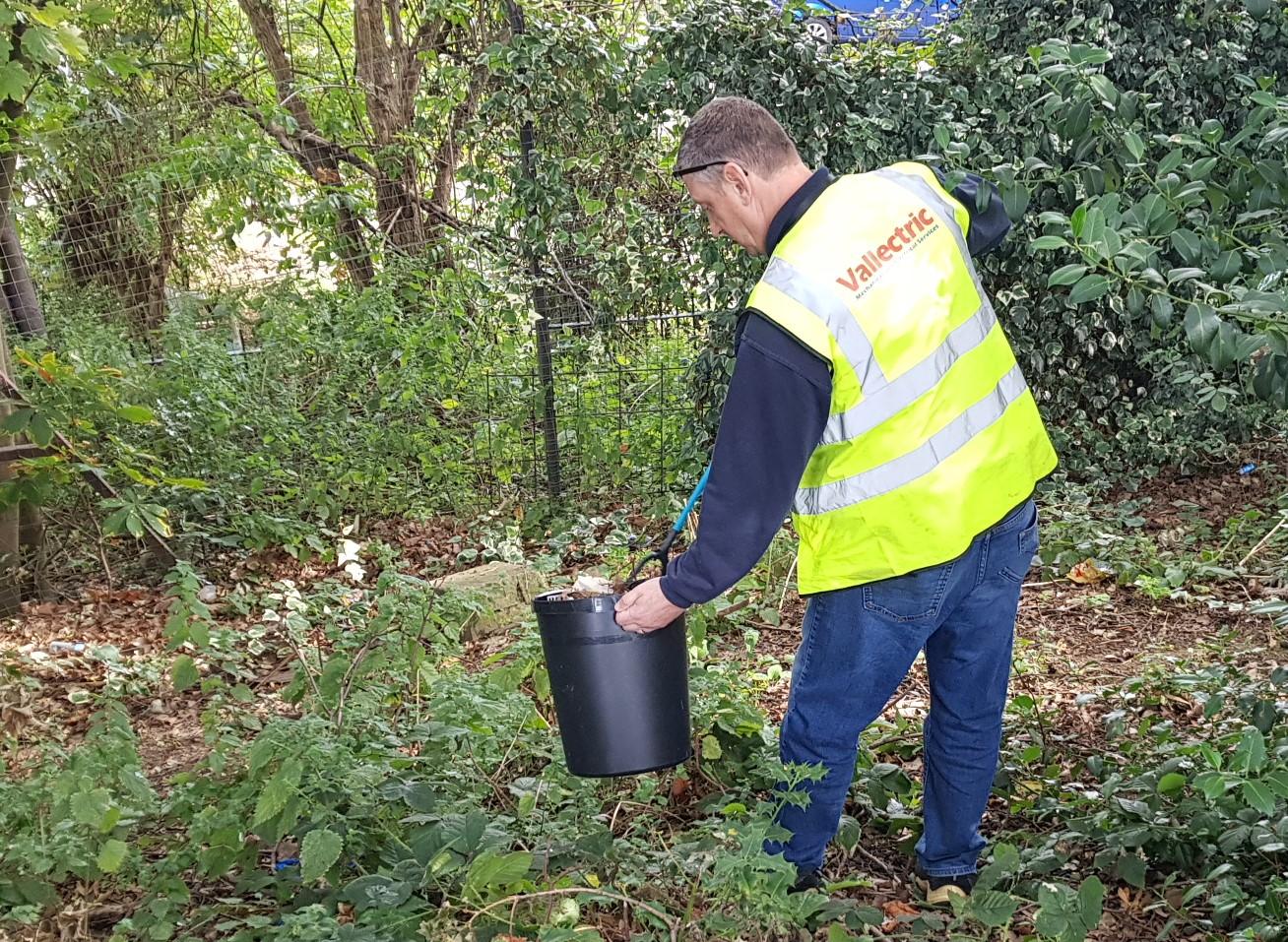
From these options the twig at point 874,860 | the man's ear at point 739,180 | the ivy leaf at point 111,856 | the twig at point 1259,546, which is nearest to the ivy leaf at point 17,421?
the ivy leaf at point 111,856

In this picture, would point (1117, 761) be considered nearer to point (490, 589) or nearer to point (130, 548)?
point (490, 589)

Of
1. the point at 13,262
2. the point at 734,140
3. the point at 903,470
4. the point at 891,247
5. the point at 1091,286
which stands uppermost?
the point at 13,262

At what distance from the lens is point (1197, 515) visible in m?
6.06

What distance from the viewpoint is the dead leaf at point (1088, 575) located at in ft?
17.4

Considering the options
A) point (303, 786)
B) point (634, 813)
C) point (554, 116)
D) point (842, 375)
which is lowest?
point (634, 813)

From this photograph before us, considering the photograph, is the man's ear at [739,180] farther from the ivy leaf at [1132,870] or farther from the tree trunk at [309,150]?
the tree trunk at [309,150]

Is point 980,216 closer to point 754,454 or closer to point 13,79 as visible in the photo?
point 754,454

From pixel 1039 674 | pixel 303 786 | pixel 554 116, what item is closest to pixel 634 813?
pixel 303 786

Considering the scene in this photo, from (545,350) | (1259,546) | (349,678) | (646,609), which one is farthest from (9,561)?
(1259,546)

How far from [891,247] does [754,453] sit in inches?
22.1

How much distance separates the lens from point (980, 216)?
2.94 meters

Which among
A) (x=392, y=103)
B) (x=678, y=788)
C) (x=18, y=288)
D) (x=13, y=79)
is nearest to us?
(x=678, y=788)

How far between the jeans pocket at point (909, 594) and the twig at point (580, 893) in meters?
0.79

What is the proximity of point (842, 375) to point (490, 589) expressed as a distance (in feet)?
9.23
